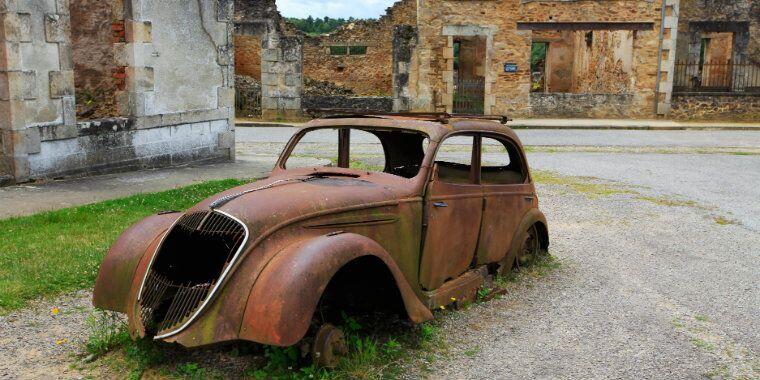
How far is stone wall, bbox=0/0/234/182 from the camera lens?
924cm

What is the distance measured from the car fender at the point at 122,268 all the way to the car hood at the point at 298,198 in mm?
475

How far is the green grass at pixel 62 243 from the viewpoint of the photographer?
17.7 feet

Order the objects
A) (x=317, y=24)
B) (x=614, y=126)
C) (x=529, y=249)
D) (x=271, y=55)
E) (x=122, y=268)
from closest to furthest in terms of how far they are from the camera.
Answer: (x=122, y=268), (x=529, y=249), (x=614, y=126), (x=271, y=55), (x=317, y=24)

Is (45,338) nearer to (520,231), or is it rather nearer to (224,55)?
(520,231)

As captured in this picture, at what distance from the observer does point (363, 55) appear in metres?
34.0

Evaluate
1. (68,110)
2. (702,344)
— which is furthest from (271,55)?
(702,344)

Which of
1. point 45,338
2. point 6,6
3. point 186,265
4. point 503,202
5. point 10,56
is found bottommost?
Answer: point 45,338

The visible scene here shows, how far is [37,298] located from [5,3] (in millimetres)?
5362

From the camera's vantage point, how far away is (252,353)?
4121 millimetres

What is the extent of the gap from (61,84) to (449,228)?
7.13 meters

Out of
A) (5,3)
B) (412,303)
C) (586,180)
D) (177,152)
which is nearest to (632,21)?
(586,180)

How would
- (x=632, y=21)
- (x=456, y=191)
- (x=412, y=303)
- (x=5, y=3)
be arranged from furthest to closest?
1. (x=632, y=21)
2. (x=5, y=3)
3. (x=456, y=191)
4. (x=412, y=303)

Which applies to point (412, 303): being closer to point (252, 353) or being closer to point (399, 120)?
point (252, 353)

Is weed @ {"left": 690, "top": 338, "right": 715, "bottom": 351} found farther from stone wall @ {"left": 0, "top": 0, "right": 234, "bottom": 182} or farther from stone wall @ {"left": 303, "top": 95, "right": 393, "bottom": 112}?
stone wall @ {"left": 303, "top": 95, "right": 393, "bottom": 112}
